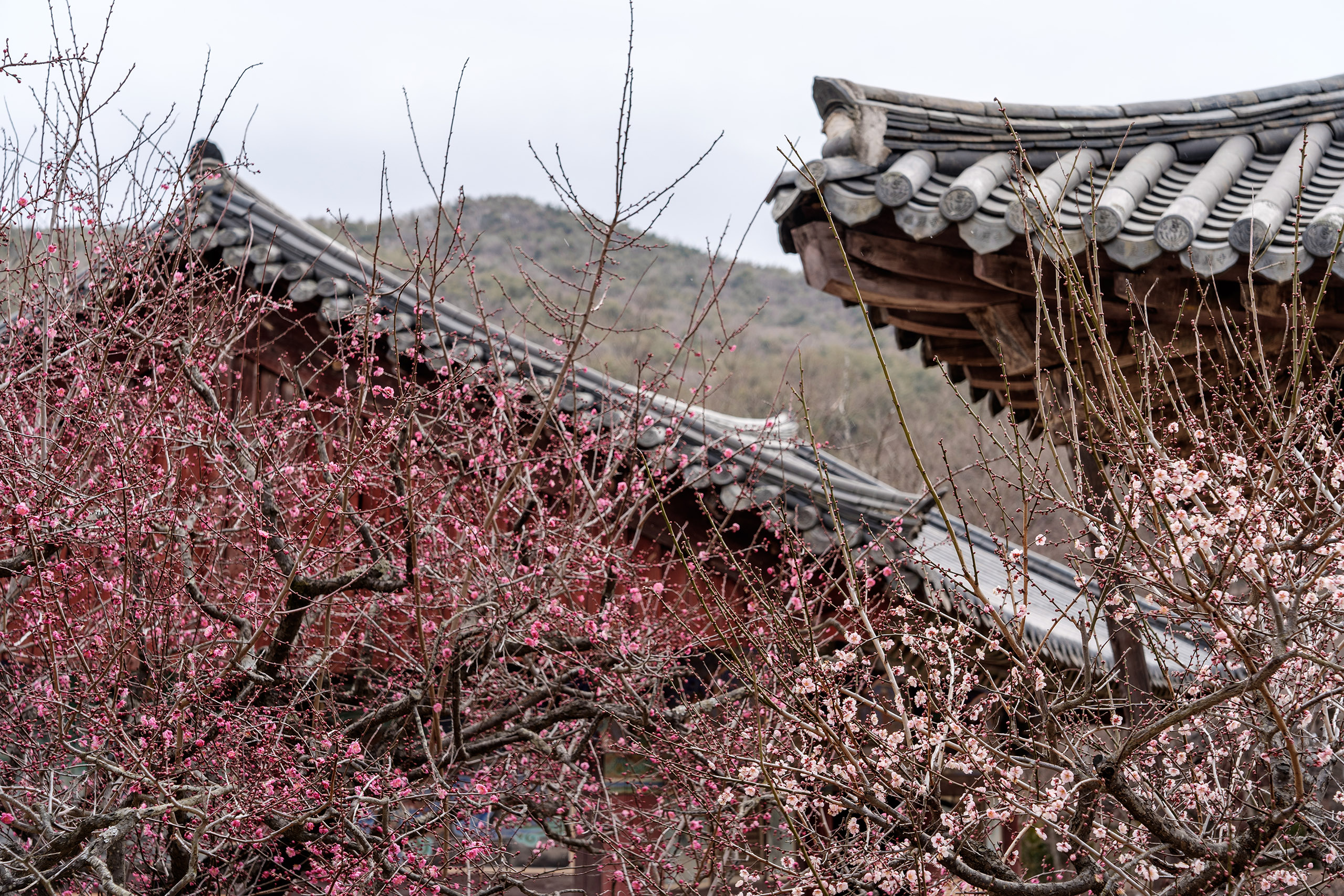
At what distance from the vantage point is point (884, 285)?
453 centimetres

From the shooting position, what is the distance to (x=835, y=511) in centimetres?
238

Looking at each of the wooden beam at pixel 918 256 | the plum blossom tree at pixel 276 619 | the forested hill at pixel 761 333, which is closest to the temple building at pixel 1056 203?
the wooden beam at pixel 918 256

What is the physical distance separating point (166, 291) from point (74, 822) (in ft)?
6.30

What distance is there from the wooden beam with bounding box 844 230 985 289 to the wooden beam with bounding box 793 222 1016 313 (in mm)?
71

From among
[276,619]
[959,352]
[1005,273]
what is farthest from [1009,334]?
[276,619]

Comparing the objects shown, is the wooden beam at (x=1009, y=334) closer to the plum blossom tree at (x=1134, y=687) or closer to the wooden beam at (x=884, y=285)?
the wooden beam at (x=884, y=285)

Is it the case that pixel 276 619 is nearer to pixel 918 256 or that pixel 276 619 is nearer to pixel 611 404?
pixel 611 404

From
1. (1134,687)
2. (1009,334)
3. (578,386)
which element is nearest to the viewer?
(1134,687)

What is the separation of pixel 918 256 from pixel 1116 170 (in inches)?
39.5

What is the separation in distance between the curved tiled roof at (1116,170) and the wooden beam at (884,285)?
209mm

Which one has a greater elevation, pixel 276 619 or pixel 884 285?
pixel 884 285

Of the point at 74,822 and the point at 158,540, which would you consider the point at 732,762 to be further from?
the point at 158,540

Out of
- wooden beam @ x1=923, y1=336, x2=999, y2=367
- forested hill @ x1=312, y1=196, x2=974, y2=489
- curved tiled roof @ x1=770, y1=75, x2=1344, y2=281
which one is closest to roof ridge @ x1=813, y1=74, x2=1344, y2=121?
curved tiled roof @ x1=770, y1=75, x2=1344, y2=281

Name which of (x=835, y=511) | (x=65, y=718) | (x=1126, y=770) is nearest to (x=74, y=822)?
(x=65, y=718)
